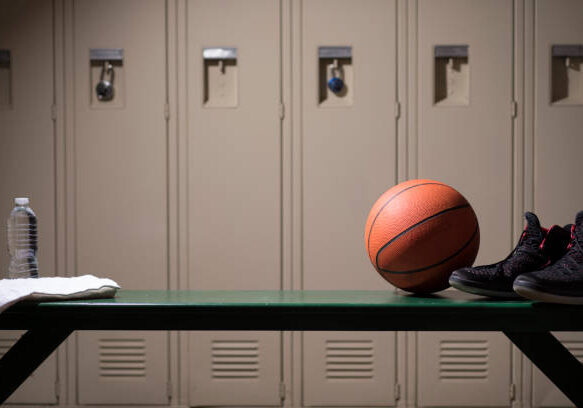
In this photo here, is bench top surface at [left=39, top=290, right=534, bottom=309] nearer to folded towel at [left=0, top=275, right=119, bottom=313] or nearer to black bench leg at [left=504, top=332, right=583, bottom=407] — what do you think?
folded towel at [left=0, top=275, right=119, bottom=313]

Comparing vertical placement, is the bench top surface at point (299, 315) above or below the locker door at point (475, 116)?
below

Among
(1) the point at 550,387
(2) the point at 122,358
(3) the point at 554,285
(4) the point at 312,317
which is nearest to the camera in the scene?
(3) the point at 554,285

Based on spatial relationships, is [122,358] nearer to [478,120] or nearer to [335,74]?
[335,74]

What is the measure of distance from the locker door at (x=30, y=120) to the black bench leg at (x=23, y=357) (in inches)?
75.6

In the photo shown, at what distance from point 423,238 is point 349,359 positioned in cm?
187

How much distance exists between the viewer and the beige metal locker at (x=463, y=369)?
295 centimetres

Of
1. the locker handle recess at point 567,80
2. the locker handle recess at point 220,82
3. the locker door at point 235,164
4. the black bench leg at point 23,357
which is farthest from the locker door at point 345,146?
the black bench leg at point 23,357

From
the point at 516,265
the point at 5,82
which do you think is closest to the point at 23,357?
the point at 516,265

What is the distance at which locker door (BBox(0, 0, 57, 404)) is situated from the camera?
3070 millimetres

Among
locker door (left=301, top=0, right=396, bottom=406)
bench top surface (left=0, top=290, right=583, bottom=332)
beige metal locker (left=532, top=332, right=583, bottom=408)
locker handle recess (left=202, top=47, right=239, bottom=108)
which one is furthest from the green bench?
locker handle recess (left=202, top=47, right=239, bottom=108)

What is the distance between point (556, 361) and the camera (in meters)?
1.28

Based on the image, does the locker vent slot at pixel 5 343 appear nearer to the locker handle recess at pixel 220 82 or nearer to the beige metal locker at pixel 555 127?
the locker handle recess at pixel 220 82

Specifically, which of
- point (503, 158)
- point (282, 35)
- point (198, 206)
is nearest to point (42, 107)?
point (198, 206)

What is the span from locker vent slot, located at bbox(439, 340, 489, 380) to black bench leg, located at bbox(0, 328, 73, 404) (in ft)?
7.37
